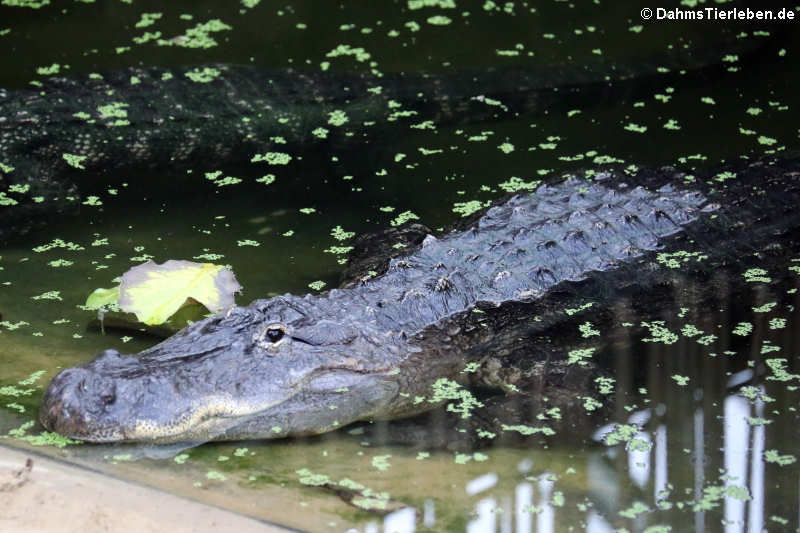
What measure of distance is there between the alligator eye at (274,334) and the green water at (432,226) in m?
0.40

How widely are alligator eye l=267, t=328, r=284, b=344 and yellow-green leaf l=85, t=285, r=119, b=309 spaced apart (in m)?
0.86

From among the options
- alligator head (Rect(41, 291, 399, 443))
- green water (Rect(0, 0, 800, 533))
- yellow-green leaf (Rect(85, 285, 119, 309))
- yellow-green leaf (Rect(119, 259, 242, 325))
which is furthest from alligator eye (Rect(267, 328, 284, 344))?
yellow-green leaf (Rect(85, 285, 119, 309))

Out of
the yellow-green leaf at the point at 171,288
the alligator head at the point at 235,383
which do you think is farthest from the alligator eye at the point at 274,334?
the yellow-green leaf at the point at 171,288

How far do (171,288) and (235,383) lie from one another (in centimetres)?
79

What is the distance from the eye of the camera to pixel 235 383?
364 cm

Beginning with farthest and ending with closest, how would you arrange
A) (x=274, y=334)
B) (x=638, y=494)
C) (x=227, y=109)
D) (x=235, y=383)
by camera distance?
(x=227, y=109), (x=274, y=334), (x=235, y=383), (x=638, y=494)

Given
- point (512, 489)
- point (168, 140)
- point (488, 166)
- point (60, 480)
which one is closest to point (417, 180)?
point (488, 166)

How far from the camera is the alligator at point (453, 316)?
139 inches

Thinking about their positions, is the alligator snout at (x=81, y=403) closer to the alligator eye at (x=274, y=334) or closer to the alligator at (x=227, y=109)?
the alligator eye at (x=274, y=334)

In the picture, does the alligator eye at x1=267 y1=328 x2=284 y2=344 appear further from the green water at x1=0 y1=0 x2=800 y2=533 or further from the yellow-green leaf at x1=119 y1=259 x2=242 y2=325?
→ the yellow-green leaf at x1=119 y1=259 x2=242 y2=325

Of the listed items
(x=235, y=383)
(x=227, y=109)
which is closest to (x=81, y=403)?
(x=235, y=383)

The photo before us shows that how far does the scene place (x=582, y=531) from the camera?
3115 millimetres

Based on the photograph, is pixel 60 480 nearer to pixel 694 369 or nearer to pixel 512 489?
pixel 512 489

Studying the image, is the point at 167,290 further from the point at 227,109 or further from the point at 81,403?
the point at 227,109
